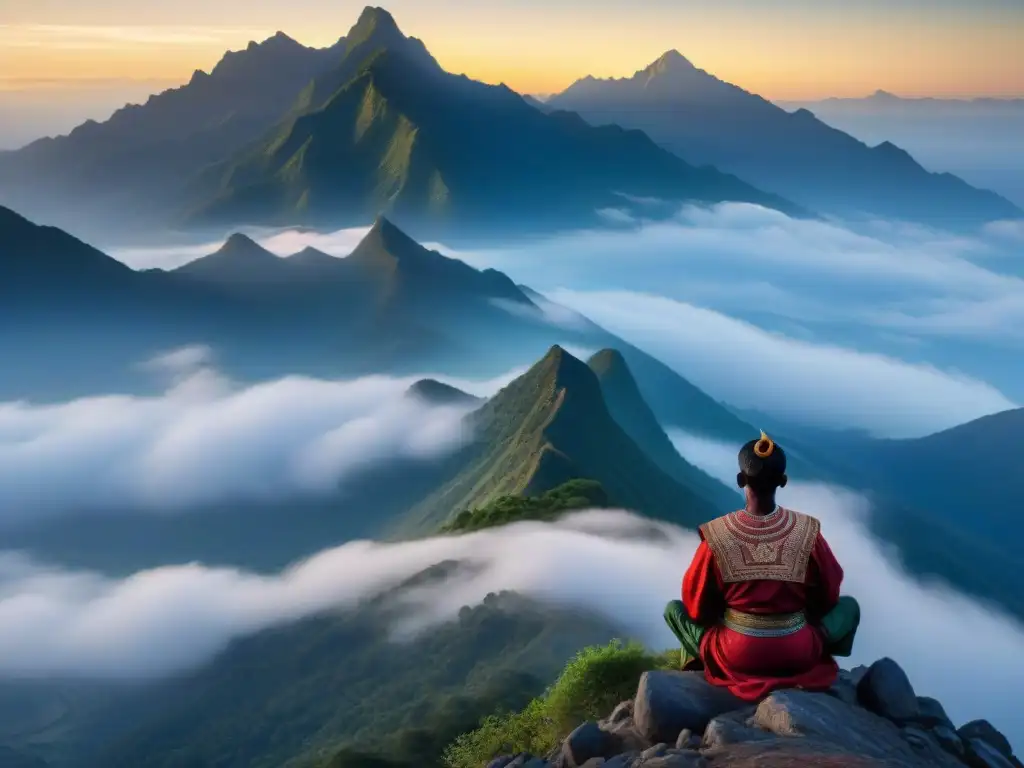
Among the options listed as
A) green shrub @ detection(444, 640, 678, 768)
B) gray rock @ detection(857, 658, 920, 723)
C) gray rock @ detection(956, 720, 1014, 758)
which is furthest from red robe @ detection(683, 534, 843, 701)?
green shrub @ detection(444, 640, 678, 768)

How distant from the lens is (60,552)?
65688mm

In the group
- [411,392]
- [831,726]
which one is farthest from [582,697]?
[411,392]

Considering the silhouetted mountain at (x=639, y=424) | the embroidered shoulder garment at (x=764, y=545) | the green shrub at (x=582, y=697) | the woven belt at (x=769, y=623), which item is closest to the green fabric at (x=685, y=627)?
the woven belt at (x=769, y=623)

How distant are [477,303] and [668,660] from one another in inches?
3927

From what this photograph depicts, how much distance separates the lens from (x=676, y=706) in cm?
608

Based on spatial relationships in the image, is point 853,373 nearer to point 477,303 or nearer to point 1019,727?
point 477,303

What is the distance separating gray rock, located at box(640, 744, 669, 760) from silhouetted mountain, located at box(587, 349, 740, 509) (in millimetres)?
53498

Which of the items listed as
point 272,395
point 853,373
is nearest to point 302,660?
point 272,395

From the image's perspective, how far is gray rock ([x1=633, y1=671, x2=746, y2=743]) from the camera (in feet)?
19.7

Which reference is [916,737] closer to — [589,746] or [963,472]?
[589,746]

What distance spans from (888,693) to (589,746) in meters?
2.43

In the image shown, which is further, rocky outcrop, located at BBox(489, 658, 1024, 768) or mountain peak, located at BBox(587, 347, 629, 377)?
mountain peak, located at BBox(587, 347, 629, 377)

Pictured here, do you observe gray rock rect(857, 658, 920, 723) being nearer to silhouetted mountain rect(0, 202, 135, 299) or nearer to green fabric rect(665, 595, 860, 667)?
green fabric rect(665, 595, 860, 667)

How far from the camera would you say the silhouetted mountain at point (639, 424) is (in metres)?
59.7
